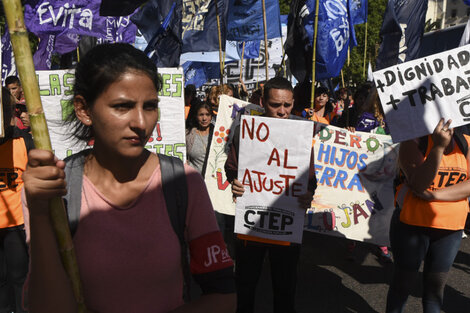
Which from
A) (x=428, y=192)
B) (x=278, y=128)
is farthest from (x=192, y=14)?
(x=428, y=192)

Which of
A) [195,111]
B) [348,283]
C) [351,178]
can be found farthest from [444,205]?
[195,111]

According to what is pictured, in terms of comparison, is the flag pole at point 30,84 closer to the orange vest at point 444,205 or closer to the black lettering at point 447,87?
the orange vest at point 444,205

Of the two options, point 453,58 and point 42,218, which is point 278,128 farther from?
A: point 42,218

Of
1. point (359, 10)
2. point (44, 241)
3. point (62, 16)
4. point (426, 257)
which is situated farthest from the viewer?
point (359, 10)

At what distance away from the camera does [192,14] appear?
8.16 meters

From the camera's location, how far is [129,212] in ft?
4.57

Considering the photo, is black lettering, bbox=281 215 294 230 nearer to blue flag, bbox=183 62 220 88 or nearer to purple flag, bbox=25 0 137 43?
purple flag, bbox=25 0 137 43

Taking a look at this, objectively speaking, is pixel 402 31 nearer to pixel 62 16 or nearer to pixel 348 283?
pixel 348 283

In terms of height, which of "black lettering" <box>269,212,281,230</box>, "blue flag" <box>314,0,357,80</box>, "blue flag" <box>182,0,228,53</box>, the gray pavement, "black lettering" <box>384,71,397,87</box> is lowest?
the gray pavement

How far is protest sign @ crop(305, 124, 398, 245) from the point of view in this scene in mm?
4469

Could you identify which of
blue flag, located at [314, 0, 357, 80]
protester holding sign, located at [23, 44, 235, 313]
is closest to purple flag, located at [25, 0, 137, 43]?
blue flag, located at [314, 0, 357, 80]

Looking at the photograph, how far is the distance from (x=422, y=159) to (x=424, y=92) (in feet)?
1.42

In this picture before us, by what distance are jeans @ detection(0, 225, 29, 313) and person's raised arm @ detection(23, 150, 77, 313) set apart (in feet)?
8.13

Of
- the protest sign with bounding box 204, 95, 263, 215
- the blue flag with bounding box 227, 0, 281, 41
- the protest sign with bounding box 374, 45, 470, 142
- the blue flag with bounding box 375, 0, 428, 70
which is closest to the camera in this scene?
the protest sign with bounding box 374, 45, 470, 142
